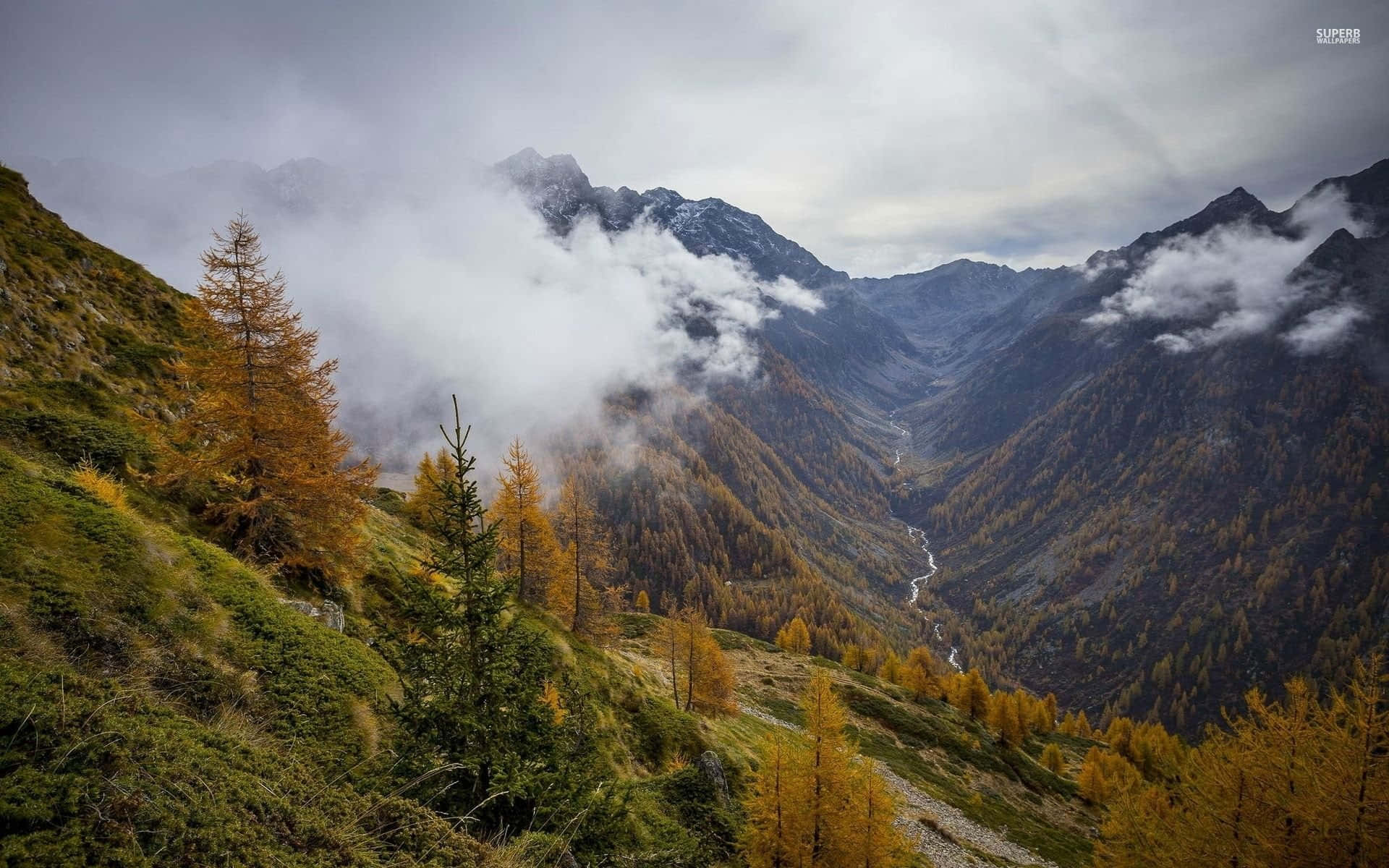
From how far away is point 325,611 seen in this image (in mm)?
17344

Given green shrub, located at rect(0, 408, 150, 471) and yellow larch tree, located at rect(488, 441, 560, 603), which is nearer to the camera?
green shrub, located at rect(0, 408, 150, 471)

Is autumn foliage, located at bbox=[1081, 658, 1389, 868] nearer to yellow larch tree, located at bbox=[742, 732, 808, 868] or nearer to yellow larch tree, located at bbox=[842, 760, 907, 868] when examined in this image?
yellow larch tree, located at bbox=[842, 760, 907, 868]

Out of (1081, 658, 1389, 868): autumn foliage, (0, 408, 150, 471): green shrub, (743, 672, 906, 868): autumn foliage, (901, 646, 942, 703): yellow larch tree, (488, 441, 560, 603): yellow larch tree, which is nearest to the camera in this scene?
(1081, 658, 1389, 868): autumn foliage

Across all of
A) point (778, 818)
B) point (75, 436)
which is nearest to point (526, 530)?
point (75, 436)

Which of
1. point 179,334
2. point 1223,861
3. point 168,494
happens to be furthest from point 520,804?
point 179,334

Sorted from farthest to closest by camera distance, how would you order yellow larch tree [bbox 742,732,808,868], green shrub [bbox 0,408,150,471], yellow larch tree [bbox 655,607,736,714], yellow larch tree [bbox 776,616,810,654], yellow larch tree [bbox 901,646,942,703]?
yellow larch tree [bbox 776,616,810,654] < yellow larch tree [bbox 901,646,942,703] < yellow larch tree [bbox 655,607,736,714] < yellow larch tree [bbox 742,732,808,868] < green shrub [bbox 0,408,150,471]

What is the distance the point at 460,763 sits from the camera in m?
8.86

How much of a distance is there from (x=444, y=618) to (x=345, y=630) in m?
10.9

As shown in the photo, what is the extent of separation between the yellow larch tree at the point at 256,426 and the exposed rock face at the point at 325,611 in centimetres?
209

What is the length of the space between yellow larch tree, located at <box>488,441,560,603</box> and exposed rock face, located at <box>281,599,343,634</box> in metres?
18.4

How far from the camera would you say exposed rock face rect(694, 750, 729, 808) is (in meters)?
23.1

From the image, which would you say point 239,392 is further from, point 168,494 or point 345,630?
point 345,630

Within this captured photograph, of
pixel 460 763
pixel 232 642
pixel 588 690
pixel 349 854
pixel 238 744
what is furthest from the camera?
pixel 588 690

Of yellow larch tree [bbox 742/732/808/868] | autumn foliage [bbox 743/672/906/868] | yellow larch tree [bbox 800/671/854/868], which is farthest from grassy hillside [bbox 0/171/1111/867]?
yellow larch tree [bbox 800/671/854/868]
